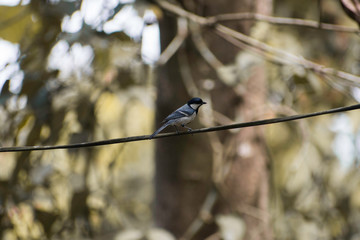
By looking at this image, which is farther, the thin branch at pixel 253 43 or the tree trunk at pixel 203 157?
the tree trunk at pixel 203 157

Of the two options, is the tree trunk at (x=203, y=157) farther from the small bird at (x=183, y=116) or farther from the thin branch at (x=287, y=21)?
the small bird at (x=183, y=116)

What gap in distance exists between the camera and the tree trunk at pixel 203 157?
255 cm

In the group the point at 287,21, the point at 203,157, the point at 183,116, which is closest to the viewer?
the point at 183,116

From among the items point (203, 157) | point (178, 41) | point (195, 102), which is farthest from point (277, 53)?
point (195, 102)

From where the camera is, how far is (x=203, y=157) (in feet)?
8.34

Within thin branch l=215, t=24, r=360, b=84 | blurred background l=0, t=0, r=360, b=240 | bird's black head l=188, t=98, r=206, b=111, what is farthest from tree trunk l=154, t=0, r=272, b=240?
bird's black head l=188, t=98, r=206, b=111

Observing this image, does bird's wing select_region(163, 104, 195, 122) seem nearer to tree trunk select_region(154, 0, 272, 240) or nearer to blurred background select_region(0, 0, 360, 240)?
blurred background select_region(0, 0, 360, 240)

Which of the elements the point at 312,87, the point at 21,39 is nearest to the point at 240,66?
the point at 312,87

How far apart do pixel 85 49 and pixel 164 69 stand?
46cm

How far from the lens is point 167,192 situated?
261cm

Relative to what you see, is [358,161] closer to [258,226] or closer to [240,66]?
[258,226]

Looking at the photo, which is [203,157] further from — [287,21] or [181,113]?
[181,113]

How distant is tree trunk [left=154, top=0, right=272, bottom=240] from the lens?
2551 mm

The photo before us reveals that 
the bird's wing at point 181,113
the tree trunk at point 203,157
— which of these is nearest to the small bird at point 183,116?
the bird's wing at point 181,113
